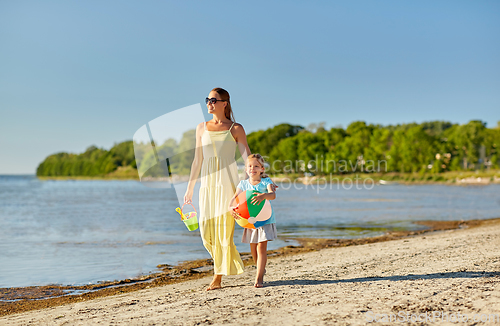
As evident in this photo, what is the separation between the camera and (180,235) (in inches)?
569

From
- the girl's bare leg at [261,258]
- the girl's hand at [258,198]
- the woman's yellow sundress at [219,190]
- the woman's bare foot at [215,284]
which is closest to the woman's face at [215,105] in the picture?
the woman's yellow sundress at [219,190]

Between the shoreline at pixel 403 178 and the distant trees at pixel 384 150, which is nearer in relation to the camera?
the shoreline at pixel 403 178

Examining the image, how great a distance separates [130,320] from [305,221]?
14682 millimetres

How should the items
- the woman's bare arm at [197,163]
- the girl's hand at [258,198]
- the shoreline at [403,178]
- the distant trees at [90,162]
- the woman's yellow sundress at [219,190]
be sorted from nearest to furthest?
the girl's hand at [258,198] → the woman's yellow sundress at [219,190] → the woman's bare arm at [197,163] → the shoreline at [403,178] → the distant trees at [90,162]

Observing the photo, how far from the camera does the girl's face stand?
4.98 meters

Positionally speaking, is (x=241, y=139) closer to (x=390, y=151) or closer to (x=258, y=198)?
(x=258, y=198)

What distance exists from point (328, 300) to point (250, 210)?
1298 mm

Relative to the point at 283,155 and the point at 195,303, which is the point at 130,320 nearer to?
the point at 195,303

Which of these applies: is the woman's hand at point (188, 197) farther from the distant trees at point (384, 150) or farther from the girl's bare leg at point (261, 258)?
the distant trees at point (384, 150)

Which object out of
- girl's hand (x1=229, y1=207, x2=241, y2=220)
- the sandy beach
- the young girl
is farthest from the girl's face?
the sandy beach

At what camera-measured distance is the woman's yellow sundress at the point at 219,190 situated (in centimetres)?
505

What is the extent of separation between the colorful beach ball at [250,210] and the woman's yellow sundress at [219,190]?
0.64ft

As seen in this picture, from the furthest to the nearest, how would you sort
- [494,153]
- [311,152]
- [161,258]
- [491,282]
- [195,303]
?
[311,152] → [494,153] → [161,258] → [491,282] → [195,303]

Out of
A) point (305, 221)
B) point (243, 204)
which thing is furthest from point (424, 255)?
point (305, 221)
